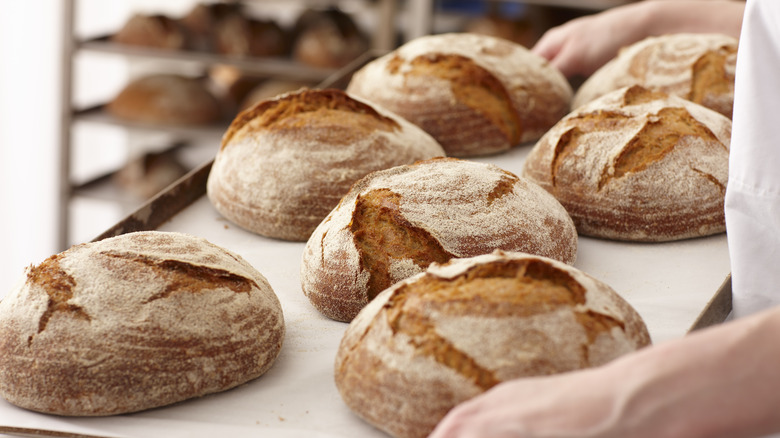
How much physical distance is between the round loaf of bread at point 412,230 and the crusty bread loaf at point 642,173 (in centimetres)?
22

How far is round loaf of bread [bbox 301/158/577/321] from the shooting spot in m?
1.21

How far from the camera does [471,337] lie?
2.90 ft

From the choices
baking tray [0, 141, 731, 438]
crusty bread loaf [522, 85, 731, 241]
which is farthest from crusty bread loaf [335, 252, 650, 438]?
crusty bread loaf [522, 85, 731, 241]

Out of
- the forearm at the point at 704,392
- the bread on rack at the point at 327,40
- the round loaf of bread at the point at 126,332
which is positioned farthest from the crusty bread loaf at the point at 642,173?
the bread on rack at the point at 327,40

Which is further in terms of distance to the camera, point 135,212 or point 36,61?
point 36,61

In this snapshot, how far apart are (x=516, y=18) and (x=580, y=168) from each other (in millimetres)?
2598

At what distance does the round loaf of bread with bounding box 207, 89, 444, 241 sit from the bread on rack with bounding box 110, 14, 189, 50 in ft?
8.13

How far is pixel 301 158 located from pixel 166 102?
2562mm

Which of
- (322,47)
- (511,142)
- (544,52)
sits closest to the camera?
(511,142)

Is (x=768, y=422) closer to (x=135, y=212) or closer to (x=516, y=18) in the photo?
(x=135, y=212)

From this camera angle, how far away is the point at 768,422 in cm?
70

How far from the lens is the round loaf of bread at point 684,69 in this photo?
1.82m

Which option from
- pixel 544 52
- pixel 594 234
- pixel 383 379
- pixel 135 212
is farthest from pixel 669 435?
pixel 544 52

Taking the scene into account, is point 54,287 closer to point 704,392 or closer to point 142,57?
point 704,392
